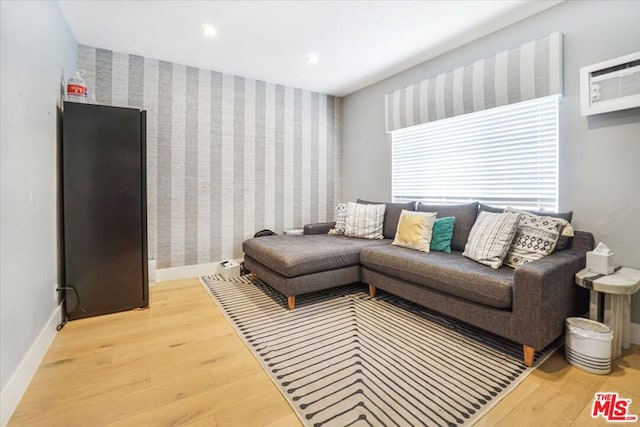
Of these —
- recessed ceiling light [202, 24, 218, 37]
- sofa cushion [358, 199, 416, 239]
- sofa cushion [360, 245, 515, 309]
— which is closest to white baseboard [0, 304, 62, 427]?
sofa cushion [360, 245, 515, 309]

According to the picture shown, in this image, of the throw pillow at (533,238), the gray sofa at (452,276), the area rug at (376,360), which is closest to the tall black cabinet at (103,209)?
the area rug at (376,360)

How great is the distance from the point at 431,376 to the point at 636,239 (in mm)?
1737

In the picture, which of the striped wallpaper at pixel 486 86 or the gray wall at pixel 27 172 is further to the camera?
the striped wallpaper at pixel 486 86

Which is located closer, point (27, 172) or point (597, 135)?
point (27, 172)

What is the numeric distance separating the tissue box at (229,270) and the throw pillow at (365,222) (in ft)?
4.56

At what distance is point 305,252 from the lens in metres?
2.70

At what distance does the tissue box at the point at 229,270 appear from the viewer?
11.6 ft

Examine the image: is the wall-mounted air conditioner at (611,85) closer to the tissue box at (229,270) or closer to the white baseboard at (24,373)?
the tissue box at (229,270)

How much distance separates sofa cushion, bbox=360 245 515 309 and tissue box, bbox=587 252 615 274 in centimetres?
45

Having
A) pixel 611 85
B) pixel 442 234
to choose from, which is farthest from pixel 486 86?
pixel 442 234

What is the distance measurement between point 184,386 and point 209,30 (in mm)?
2858

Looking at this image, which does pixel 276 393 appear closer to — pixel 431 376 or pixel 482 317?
Answer: pixel 431 376

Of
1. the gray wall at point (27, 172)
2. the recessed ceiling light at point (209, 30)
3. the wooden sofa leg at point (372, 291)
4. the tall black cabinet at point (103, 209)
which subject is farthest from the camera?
the wooden sofa leg at point (372, 291)

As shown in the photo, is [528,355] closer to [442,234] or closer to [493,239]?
[493,239]
